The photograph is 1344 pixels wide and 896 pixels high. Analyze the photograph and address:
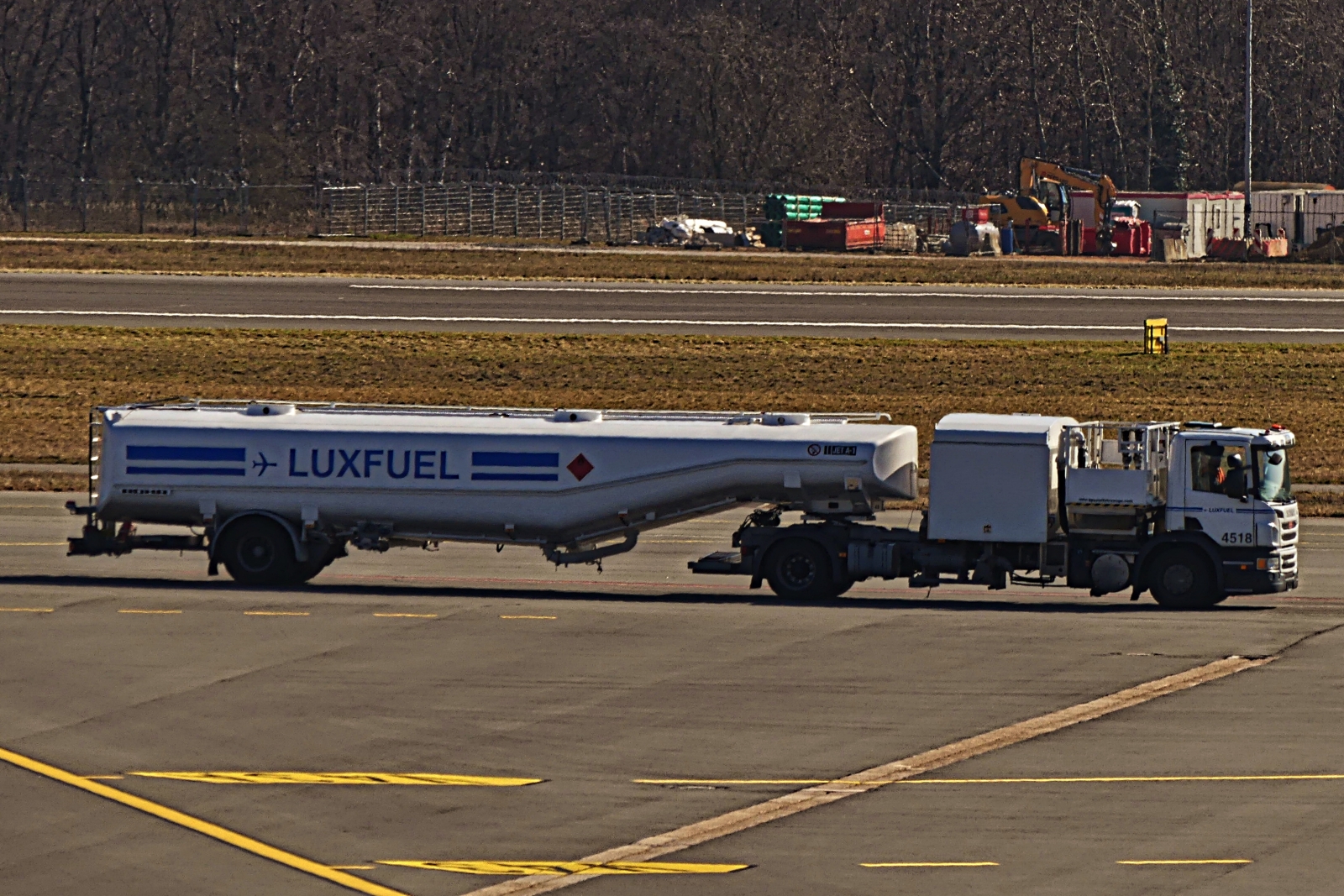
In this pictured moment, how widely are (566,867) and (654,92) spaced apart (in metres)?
122

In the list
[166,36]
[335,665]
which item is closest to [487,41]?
[166,36]

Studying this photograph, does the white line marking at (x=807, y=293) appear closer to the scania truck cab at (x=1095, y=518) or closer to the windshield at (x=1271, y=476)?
the windshield at (x=1271, y=476)

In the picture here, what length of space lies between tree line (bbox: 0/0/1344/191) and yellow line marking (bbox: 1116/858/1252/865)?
375 ft

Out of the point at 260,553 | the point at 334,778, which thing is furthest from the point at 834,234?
the point at 334,778

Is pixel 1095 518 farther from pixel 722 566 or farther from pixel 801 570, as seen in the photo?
pixel 722 566

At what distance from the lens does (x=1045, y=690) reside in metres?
24.2

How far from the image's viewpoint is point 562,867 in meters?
16.8

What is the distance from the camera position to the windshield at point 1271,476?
31047 millimetres

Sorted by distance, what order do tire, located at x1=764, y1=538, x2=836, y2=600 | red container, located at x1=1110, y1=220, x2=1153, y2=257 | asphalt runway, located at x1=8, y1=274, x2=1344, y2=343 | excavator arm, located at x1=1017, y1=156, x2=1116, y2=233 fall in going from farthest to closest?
excavator arm, located at x1=1017, y1=156, x2=1116, y2=233 < red container, located at x1=1110, y1=220, x2=1153, y2=257 < asphalt runway, located at x1=8, y1=274, x2=1344, y2=343 < tire, located at x1=764, y1=538, x2=836, y2=600

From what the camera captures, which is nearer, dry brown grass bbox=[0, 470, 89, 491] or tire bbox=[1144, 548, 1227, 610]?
tire bbox=[1144, 548, 1227, 610]

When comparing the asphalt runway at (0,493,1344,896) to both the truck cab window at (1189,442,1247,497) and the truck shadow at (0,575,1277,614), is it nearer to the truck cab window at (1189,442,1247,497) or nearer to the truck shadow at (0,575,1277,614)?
the truck shadow at (0,575,1277,614)

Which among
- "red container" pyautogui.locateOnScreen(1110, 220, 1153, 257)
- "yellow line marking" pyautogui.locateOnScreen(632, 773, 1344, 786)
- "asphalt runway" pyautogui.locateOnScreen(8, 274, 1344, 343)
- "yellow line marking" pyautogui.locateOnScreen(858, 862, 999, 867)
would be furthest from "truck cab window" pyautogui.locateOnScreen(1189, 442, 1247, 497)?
"red container" pyautogui.locateOnScreen(1110, 220, 1153, 257)

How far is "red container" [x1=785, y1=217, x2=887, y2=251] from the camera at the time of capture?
344ft

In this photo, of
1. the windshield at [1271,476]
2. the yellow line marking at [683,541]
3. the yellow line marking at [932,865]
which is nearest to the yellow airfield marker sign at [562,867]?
the yellow line marking at [932,865]
